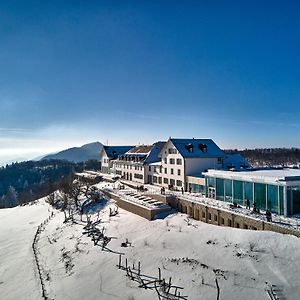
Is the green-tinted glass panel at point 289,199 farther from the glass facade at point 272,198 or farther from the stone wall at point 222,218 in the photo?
the stone wall at point 222,218

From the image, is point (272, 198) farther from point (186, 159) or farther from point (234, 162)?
point (234, 162)

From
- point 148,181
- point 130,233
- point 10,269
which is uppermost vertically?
point 148,181

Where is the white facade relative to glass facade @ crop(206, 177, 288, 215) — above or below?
above

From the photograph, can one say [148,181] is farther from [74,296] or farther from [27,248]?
[74,296]

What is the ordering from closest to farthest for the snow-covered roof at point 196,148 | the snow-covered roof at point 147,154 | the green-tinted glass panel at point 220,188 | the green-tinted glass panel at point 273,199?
the green-tinted glass panel at point 273,199, the green-tinted glass panel at point 220,188, the snow-covered roof at point 196,148, the snow-covered roof at point 147,154

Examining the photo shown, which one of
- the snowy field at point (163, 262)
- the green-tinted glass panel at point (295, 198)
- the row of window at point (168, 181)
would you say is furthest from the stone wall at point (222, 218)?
the row of window at point (168, 181)

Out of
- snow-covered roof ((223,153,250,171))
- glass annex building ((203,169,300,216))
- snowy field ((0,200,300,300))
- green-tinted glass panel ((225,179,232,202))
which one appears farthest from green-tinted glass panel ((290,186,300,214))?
snow-covered roof ((223,153,250,171))

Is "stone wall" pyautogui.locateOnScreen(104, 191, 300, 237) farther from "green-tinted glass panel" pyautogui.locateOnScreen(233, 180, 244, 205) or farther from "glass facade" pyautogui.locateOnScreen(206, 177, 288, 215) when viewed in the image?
"green-tinted glass panel" pyautogui.locateOnScreen(233, 180, 244, 205)

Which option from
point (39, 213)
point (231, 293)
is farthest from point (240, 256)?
point (39, 213)
